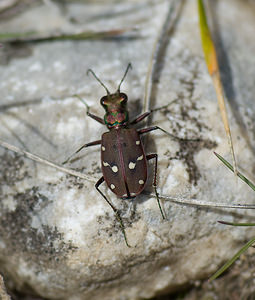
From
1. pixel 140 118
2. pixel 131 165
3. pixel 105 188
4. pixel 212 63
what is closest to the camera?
pixel 131 165

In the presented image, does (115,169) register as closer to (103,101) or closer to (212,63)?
(103,101)

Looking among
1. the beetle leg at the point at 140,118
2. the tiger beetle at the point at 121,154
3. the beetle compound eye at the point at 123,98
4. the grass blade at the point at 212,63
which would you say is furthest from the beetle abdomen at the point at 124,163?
the grass blade at the point at 212,63

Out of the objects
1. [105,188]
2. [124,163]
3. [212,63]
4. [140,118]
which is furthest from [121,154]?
[212,63]

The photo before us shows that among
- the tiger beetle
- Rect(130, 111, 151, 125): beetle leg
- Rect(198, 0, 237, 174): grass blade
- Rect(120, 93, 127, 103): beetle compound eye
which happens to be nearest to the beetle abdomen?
the tiger beetle

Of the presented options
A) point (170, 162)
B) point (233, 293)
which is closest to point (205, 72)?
point (170, 162)

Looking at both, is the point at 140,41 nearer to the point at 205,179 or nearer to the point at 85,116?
the point at 85,116

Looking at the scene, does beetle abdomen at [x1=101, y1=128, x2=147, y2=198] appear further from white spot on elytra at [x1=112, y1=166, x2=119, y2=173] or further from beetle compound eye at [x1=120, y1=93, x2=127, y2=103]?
beetle compound eye at [x1=120, y1=93, x2=127, y2=103]
